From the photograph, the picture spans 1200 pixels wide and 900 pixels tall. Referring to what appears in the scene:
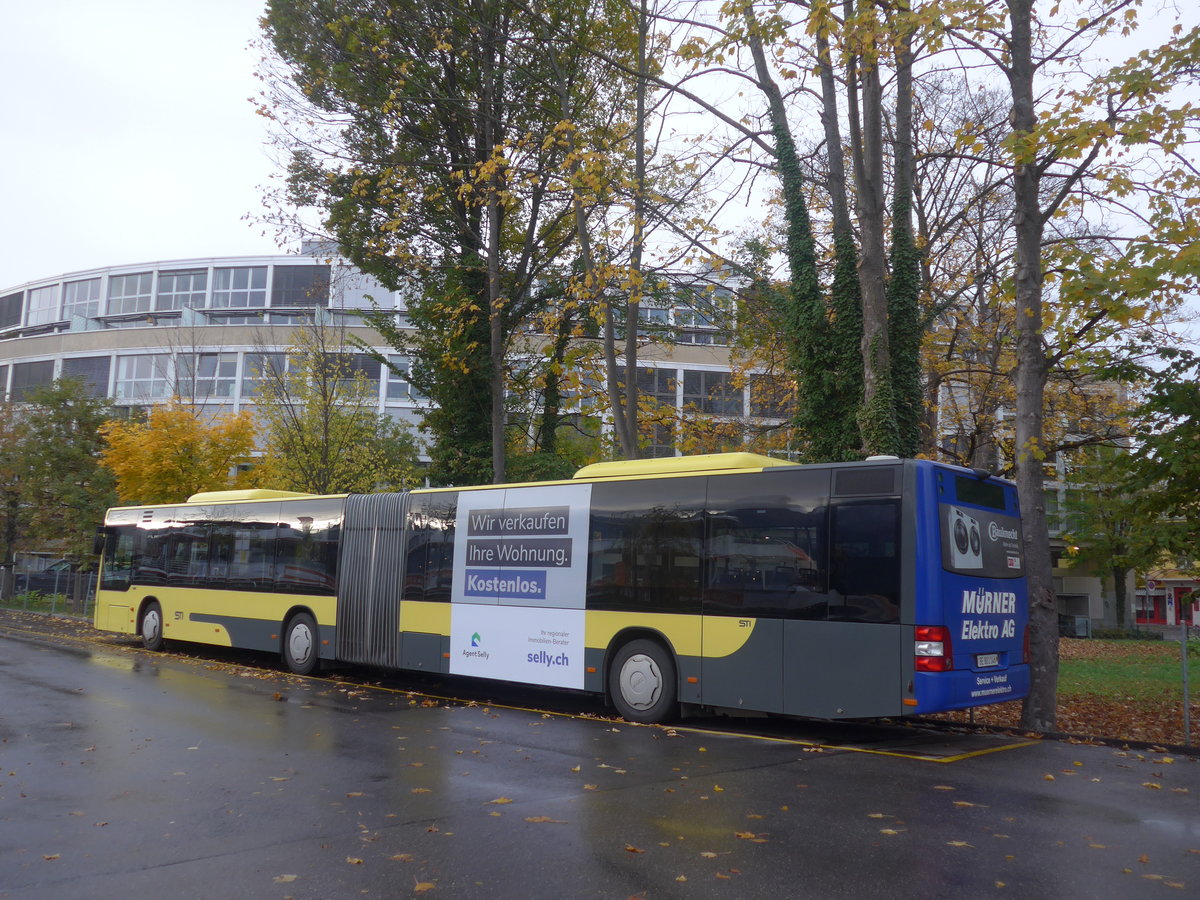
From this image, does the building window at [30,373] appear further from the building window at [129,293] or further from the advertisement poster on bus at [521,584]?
the advertisement poster on bus at [521,584]

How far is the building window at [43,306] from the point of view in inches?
2457

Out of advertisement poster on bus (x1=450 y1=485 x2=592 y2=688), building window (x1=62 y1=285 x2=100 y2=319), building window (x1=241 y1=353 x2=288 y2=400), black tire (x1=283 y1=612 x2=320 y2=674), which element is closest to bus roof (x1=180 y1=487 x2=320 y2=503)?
black tire (x1=283 y1=612 x2=320 y2=674)

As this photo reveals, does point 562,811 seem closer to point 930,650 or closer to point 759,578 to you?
point 930,650

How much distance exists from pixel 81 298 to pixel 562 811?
2506 inches

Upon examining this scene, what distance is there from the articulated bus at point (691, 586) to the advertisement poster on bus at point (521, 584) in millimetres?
27

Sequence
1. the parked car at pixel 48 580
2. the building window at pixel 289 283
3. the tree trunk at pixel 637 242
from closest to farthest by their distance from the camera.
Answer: the tree trunk at pixel 637 242 → the parked car at pixel 48 580 → the building window at pixel 289 283

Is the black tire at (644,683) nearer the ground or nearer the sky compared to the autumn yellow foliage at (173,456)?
nearer the ground

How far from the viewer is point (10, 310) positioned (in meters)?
65.8

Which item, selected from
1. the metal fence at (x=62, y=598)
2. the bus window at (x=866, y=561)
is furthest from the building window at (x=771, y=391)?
the metal fence at (x=62, y=598)

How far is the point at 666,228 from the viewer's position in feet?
57.4

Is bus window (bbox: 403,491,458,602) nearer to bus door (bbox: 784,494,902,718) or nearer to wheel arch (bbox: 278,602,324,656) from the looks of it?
wheel arch (bbox: 278,602,324,656)

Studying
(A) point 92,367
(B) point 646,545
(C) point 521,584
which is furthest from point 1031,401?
(A) point 92,367

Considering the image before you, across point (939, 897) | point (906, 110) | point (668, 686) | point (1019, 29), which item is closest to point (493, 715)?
point (668, 686)

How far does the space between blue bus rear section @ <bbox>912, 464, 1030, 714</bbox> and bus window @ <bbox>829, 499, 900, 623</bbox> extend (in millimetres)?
259
